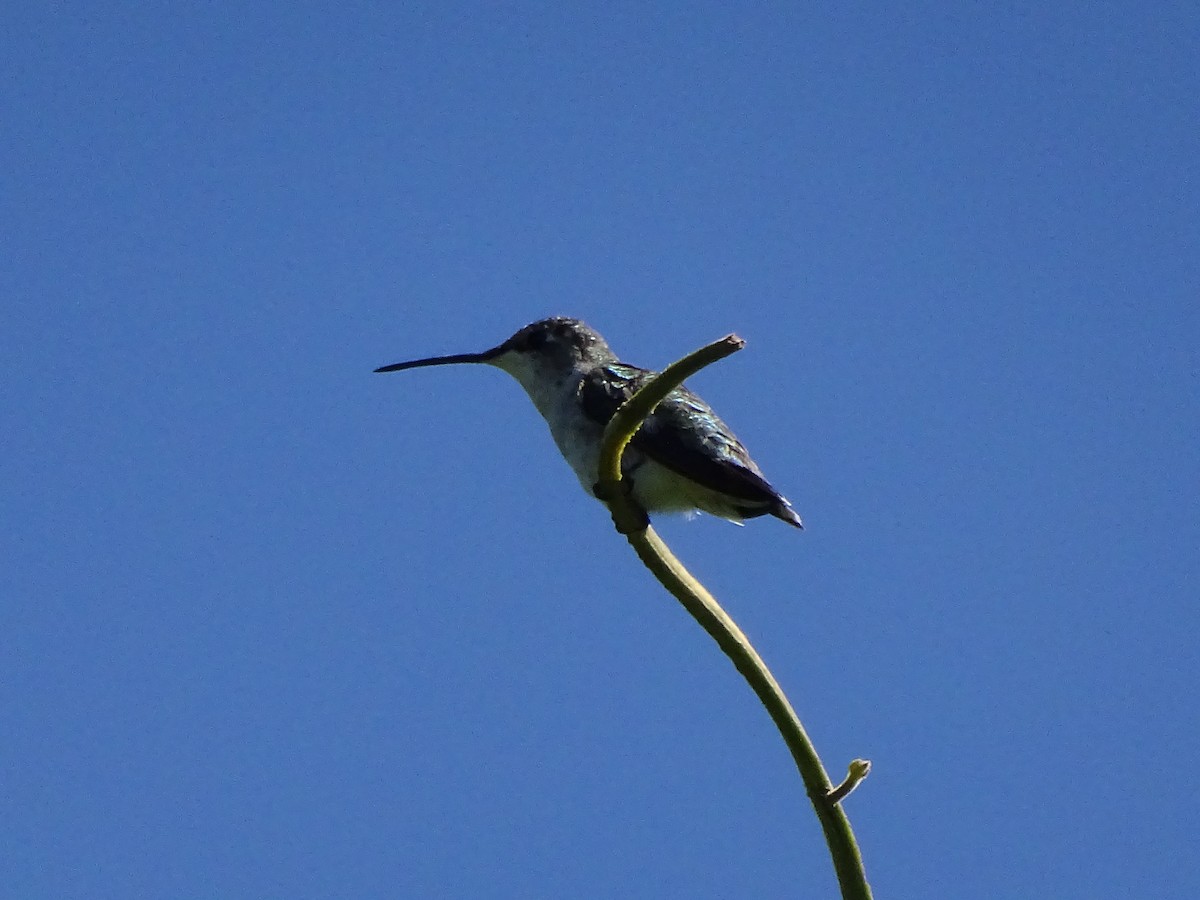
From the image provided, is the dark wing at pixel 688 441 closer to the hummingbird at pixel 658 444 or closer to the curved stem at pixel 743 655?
the hummingbird at pixel 658 444

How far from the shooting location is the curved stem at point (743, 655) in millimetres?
2359

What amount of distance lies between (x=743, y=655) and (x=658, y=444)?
2.90 m

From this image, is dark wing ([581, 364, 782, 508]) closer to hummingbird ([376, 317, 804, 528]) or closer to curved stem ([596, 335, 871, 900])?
hummingbird ([376, 317, 804, 528])

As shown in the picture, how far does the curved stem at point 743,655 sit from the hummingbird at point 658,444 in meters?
2.05

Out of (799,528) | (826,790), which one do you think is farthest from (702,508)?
(826,790)

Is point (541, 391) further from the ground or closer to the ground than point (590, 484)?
further from the ground

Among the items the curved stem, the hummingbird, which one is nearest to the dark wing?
the hummingbird

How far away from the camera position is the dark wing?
5340mm

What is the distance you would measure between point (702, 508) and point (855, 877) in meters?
3.35

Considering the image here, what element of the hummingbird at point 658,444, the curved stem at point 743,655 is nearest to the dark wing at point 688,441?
the hummingbird at point 658,444

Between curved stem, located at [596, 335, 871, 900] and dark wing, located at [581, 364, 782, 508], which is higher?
dark wing, located at [581, 364, 782, 508]

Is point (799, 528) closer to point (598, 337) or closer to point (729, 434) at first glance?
point (729, 434)

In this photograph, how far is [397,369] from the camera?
22.8 ft

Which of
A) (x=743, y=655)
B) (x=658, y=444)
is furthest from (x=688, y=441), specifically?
(x=743, y=655)
